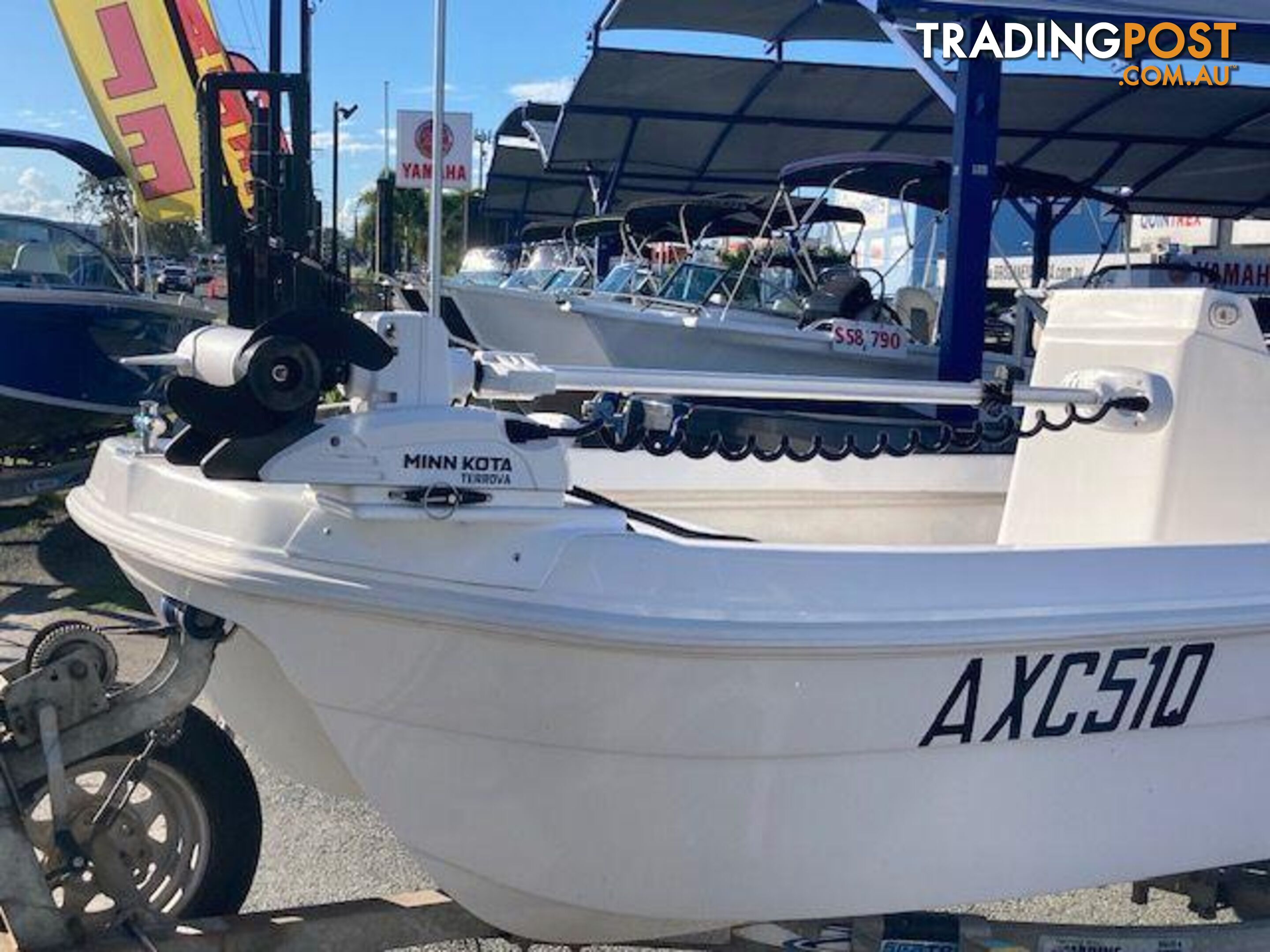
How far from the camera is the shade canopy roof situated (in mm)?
12586

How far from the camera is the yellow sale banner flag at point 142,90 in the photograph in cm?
923

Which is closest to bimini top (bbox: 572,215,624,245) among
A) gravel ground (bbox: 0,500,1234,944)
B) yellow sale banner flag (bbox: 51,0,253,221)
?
yellow sale banner flag (bbox: 51,0,253,221)

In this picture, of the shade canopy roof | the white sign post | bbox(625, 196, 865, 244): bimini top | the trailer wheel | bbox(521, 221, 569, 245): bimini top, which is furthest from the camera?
bbox(521, 221, 569, 245): bimini top

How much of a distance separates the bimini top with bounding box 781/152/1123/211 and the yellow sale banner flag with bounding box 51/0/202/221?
4.67 metres

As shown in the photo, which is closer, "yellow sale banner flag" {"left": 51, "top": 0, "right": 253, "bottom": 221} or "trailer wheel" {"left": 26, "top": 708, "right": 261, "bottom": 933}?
"trailer wheel" {"left": 26, "top": 708, "right": 261, "bottom": 933}

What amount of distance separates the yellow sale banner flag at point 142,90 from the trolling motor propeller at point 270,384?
770cm

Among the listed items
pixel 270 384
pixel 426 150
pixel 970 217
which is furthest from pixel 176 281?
pixel 270 384

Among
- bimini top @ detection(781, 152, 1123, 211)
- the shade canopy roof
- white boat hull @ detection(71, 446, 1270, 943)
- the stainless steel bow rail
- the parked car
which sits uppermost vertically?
the shade canopy roof

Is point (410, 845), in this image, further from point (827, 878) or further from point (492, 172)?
point (492, 172)

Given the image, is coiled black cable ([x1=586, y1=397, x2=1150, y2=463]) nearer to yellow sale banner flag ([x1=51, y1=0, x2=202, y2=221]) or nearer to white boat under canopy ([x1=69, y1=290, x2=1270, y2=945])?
white boat under canopy ([x1=69, y1=290, x2=1270, y2=945])

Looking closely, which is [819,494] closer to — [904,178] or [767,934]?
[767,934]

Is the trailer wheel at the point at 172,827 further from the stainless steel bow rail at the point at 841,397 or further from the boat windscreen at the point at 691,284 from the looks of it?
the boat windscreen at the point at 691,284

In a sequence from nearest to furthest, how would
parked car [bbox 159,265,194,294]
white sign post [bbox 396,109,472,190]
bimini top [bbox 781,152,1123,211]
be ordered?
white sign post [bbox 396,109,472,190]
bimini top [bbox 781,152,1123,211]
parked car [bbox 159,265,194,294]

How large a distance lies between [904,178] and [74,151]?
6318mm
